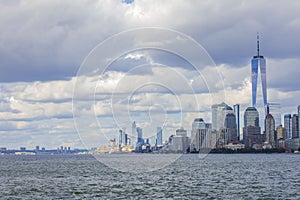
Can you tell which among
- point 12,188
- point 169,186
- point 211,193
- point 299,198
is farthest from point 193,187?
point 12,188

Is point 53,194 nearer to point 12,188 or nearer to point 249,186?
point 12,188

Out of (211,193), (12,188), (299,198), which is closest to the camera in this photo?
(299,198)

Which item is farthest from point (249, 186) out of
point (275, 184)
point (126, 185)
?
point (126, 185)

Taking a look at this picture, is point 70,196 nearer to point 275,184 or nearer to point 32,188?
point 32,188

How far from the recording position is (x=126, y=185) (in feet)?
348

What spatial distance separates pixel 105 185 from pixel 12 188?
1682 cm

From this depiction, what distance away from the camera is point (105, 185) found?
107 meters

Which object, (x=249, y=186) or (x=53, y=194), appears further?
(x=249, y=186)

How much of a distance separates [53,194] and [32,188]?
46.0 feet

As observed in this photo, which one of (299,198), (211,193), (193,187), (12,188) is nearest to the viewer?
(299,198)

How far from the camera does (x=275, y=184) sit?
107125 millimetres

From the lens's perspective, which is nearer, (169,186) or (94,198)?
(94,198)

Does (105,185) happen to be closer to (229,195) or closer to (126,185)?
(126,185)

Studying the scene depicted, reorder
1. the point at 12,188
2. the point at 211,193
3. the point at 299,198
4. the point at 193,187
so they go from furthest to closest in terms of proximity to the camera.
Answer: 1. the point at 12,188
2. the point at 193,187
3. the point at 211,193
4. the point at 299,198
